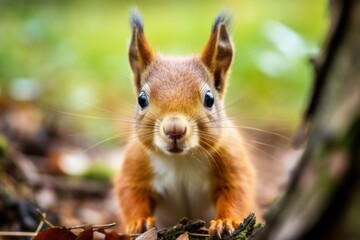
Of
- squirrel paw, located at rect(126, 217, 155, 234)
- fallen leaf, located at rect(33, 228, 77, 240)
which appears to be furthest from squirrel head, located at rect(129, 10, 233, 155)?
fallen leaf, located at rect(33, 228, 77, 240)

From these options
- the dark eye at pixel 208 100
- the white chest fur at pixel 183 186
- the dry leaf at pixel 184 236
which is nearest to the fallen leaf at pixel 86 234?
the dry leaf at pixel 184 236

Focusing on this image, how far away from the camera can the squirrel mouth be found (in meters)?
2.62

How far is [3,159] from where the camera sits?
374cm

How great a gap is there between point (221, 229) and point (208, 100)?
0.77 m

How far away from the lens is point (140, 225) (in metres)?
2.73

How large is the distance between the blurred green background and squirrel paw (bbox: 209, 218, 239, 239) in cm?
264

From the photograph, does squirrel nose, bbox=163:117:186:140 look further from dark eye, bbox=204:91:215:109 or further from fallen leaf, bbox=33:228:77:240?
fallen leaf, bbox=33:228:77:240

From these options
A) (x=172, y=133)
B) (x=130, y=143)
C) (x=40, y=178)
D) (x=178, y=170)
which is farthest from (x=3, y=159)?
(x=172, y=133)

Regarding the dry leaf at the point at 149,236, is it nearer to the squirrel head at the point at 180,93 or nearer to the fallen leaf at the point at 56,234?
the fallen leaf at the point at 56,234

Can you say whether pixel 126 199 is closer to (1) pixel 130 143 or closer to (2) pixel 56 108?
(1) pixel 130 143

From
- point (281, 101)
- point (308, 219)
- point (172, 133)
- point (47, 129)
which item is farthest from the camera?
point (281, 101)

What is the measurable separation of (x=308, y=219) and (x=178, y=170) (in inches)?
67.2

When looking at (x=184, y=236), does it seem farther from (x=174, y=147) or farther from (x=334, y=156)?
(x=334, y=156)

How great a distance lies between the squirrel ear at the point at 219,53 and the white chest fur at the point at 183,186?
1.52ft
